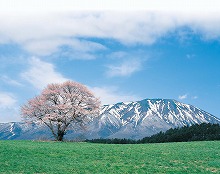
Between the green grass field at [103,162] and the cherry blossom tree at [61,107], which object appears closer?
the green grass field at [103,162]

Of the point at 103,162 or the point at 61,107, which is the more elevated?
the point at 61,107

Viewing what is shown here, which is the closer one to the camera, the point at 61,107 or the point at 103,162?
the point at 103,162

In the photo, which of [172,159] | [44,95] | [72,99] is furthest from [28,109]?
[172,159]

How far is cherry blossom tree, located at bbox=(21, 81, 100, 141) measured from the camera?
75.8m

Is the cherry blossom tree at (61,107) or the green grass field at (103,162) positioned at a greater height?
the cherry blossom tree at (61,107)

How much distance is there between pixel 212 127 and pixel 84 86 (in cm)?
3683

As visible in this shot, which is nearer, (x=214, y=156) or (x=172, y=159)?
(x=172, y=159)

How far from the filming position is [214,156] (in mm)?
37656

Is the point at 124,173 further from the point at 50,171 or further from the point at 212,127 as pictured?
the point at 212,127

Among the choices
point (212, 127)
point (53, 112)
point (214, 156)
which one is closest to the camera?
point (214, 156)

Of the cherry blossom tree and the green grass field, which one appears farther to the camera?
the cherry blossom tree

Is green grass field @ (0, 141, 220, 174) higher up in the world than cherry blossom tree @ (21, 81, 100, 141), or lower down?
lower down

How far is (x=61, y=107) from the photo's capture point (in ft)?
246

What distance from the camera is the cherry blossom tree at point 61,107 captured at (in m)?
75.8
